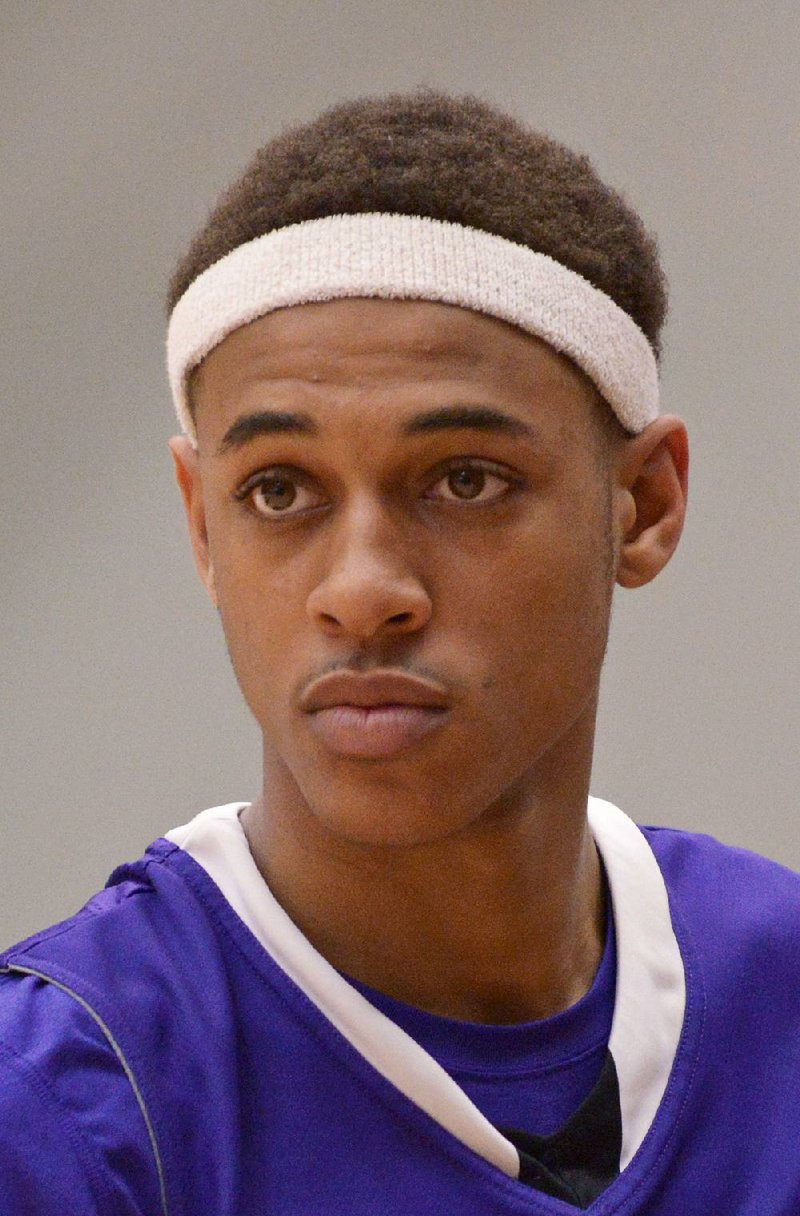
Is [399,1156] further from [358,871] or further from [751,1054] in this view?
[751,1054]

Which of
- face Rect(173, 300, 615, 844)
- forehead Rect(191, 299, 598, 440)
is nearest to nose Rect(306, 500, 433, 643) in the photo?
face Rect(173, 300, 615, 844)

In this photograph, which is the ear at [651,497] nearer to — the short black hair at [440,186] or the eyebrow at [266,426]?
the short black hair at [440,186]

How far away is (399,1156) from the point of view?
134 cm

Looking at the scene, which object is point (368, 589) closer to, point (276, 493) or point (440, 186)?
point (276, 493)

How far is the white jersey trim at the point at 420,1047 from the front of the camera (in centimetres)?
136

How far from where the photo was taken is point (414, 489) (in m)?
1.37

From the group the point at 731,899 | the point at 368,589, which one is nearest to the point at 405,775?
the point at 368,589

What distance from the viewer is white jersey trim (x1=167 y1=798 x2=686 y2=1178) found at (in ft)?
4.47

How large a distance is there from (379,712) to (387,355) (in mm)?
269

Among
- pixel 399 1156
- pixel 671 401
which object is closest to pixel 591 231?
pixel 399 1156

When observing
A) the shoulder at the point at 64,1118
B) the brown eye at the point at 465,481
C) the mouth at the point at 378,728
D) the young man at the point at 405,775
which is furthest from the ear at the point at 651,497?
the shoulder at the point at 64,1118

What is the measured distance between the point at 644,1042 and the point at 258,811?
14.9 inches

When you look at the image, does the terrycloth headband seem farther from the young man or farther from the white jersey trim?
the white jersey trim

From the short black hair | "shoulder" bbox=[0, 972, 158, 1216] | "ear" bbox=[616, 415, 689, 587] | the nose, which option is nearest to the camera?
"shoulder" bbox=[0, 972, 158, 1216]
